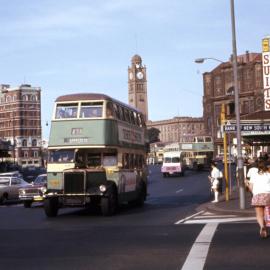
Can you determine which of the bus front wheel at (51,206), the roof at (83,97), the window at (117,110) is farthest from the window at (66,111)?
the bus front wheel at (51,206)

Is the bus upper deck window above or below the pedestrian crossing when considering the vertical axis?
above

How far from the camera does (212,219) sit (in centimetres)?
1822

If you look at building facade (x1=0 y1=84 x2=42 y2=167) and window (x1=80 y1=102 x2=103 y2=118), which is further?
building facade (x1=0 y1=84 x2=42 y2=167)

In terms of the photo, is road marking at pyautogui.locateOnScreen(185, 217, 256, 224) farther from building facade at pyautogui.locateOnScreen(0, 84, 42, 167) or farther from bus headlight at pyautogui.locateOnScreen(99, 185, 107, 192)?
building facade at pyautogui.locateOnScreen(0, 84, 42, 167)

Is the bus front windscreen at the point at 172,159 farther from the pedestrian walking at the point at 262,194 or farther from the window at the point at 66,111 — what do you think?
the pedestrian walking at the point at 262,194

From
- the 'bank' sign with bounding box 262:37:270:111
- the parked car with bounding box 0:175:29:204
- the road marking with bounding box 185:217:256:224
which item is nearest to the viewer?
the road marking with bounding box 185:217:256:224

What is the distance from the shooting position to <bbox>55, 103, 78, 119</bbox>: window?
22.1 meters

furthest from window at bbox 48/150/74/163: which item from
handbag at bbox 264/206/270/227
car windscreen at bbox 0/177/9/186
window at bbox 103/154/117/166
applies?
car windscreen at bbox 0/177/9/186

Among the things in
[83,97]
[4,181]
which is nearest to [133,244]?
[83,97]

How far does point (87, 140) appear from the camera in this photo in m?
21.5

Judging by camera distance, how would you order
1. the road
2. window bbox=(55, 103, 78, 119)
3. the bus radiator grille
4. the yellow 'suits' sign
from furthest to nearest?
the yellow 'suits' sign, window bbox=(55, 103, 78, 119), the bus radiator grille, the road

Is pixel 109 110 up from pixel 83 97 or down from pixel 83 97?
down

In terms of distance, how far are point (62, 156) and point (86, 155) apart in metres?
1.13

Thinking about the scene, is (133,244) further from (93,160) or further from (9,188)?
(9,188)
